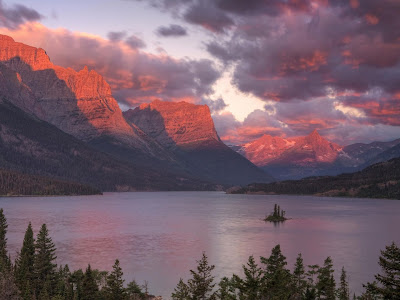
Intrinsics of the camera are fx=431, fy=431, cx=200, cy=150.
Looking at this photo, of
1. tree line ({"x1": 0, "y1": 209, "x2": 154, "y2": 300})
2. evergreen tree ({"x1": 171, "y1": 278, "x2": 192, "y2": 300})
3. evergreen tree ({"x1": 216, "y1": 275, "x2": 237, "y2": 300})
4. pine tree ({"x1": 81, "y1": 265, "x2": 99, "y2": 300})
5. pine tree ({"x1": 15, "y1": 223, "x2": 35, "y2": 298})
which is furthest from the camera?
pine tree ({"x1": 15, "y1": 223, "x2": 35, "y2": 298})

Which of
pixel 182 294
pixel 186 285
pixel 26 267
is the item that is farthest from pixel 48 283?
pixel 182 294

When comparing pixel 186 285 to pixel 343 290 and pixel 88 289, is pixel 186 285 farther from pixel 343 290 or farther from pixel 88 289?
pixel 343 290

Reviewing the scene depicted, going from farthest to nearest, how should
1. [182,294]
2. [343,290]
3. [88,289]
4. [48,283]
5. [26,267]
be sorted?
1. [26,267]
2. [343,290]
3. [48,283]
4. [88,289]
5. [182,294]

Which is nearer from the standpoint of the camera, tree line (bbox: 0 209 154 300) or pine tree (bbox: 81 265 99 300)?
tree line (bbox: 0 209 154 300)

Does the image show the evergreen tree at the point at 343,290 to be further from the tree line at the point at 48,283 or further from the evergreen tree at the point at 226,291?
the tree line at the point at 48,283

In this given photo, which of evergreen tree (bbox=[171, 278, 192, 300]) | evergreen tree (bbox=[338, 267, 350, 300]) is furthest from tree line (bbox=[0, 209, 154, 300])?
evergreen tree (bbox=[338, 267, 350, 300])

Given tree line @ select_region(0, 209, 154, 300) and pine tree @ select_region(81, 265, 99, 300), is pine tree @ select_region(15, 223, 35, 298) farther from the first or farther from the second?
pine tree @ select_region(81, 265, 99, 300)

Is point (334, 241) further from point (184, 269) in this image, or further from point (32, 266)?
point (32, 266)

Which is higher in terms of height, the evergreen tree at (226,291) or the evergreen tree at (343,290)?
the evergreen tree at (226,291)

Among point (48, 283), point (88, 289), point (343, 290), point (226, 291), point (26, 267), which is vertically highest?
point (26, 267)

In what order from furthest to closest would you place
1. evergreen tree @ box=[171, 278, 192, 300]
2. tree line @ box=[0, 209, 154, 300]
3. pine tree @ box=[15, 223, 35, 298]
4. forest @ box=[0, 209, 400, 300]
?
pine tree @ box=[15, 223, 35, 298] → tree line @ box=[0, 209, 154, 300] → evergreen tree @ box=[171, 278, 192, 300] → forest @ box=[0, 209, 400, 300]

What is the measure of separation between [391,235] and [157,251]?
4387 inches

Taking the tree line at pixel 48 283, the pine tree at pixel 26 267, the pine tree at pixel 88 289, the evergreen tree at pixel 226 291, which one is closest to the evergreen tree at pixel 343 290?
the evergreen tree at pixel 226 291

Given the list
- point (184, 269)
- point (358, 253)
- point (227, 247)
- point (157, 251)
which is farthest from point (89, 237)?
point (358, 253)
